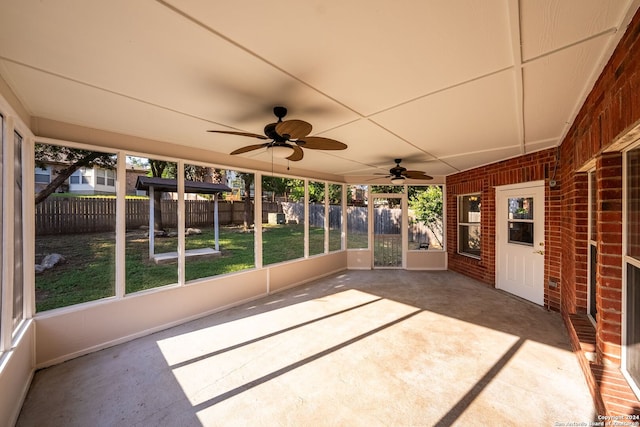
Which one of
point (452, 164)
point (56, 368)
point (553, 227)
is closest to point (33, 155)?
point (56, 368)

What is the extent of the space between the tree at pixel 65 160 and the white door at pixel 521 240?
5.83 meters

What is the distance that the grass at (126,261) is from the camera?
2.58m

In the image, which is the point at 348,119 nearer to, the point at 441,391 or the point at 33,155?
the point at 441,391

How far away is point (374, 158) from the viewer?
13.3 feet

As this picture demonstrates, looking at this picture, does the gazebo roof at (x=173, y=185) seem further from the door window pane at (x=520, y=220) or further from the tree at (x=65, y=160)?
the door window pane at (x=520, y=220)

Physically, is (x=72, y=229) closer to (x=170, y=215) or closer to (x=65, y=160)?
(x=65, y=160)

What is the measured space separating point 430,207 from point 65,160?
6796 millimetres

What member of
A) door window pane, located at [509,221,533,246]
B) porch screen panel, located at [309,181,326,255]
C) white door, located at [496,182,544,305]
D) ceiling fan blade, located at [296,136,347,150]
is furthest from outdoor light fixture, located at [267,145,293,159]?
porch screen panel, located at [309,181,326,255]

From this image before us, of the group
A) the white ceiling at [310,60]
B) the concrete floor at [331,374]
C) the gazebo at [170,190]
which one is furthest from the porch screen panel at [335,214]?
the white ceiling at [310,60]

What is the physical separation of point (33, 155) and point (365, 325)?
388cm

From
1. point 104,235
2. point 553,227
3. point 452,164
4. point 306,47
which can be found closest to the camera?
point 306,47

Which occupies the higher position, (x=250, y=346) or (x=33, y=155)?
(x=33, y=155)

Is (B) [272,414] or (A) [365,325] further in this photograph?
(A) [365,325]

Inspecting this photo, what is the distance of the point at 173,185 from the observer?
418cm
